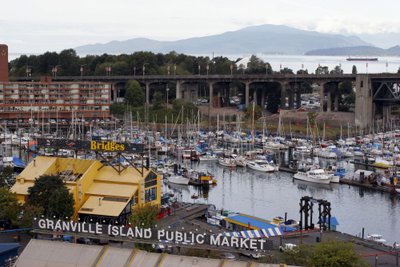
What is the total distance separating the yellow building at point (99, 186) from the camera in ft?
79.3

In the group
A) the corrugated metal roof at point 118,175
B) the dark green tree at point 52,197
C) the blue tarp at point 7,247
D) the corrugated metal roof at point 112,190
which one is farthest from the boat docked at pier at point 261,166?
the blue tarp at point 7,247

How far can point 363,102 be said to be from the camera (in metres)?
61.1

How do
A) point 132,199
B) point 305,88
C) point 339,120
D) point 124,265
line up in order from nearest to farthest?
1. point 124,265
2. point 132,199
3. point 339,120
4. point 305,88

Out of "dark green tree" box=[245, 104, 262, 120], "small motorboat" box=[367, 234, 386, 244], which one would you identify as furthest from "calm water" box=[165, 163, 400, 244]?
"dark green tree" box=[245, 104, 262, 120]

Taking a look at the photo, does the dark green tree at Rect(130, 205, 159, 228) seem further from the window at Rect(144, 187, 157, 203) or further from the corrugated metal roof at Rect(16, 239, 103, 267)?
the corrugated metal roof at Rect(16, 239, 103, 267)

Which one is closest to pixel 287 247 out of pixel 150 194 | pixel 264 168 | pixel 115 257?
pixel 115 257

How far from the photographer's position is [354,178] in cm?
3772

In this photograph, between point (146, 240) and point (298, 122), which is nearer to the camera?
point (146, 240)

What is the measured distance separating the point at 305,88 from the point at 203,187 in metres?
63.0

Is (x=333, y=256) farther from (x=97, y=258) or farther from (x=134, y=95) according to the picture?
(x=134, y=95)

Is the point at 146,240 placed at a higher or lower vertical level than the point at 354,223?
higher

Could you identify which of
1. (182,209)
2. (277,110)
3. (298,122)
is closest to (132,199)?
(182,209)

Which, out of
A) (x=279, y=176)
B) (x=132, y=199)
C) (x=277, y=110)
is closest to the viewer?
(x=132, y=199)

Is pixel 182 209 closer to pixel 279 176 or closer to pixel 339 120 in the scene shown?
pixel 279 176
